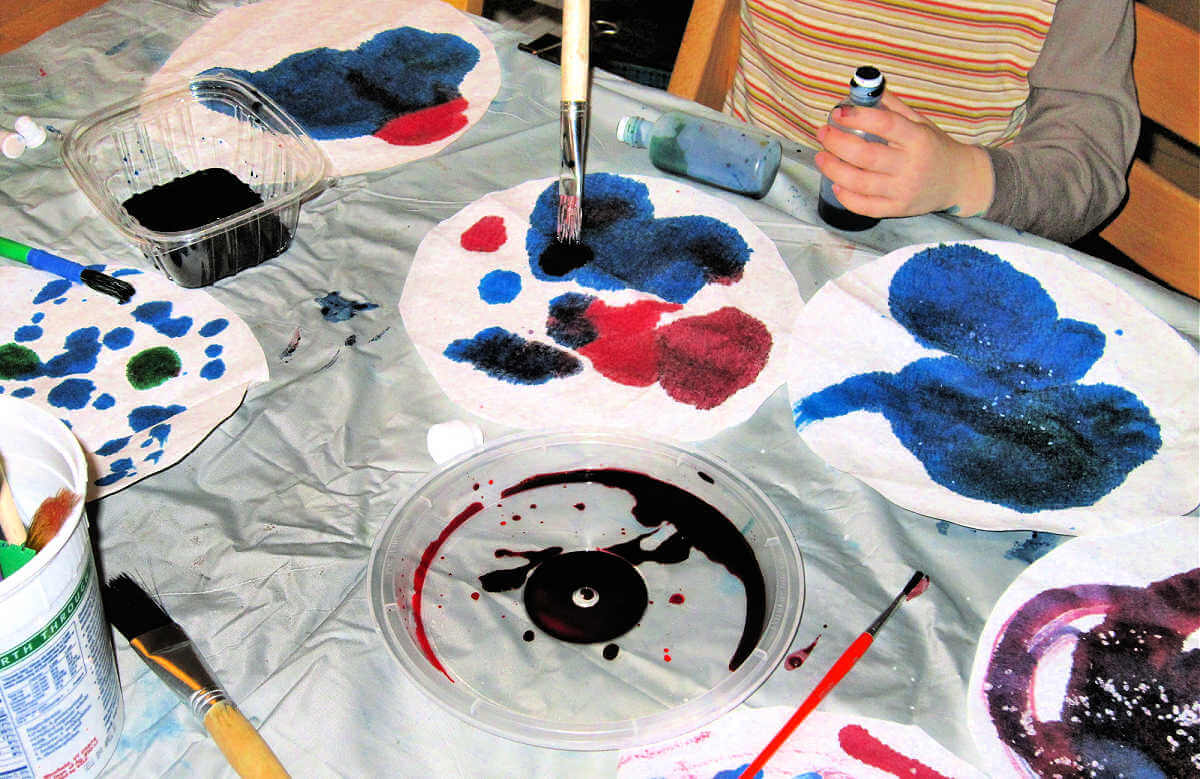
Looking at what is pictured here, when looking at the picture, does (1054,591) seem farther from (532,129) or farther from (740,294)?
(532,129)

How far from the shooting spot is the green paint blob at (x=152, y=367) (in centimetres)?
70

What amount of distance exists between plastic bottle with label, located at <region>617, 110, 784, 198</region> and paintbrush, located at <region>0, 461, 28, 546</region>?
651 millimetres

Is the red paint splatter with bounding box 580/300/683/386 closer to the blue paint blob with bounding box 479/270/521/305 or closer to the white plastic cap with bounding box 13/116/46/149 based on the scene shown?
the blue paint blob with bounding box 479/270/521/305

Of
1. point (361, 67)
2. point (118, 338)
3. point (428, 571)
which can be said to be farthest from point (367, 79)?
point (428, 571)

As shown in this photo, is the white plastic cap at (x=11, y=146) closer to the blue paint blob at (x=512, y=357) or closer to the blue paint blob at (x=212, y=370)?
the blue paint blob at (x=212, y=370)

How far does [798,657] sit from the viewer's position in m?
0.54

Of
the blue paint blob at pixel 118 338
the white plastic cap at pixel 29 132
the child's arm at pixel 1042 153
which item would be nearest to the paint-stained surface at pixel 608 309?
the child's arm at pixel 1042 153

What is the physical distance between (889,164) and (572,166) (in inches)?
11.1

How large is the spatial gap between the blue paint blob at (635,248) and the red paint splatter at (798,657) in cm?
34

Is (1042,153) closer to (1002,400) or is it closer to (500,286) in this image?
(1002,400)

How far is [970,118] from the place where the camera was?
1004mm

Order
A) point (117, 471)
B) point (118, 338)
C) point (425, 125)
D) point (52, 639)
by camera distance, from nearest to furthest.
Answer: point (52, 639) → point (117, 471) → point (118, 338) → point (425, 125)

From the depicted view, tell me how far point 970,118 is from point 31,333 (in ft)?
3.14

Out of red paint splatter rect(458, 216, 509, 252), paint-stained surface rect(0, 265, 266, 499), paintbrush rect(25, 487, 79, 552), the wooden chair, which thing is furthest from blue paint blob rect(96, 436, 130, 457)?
the wooden chair
